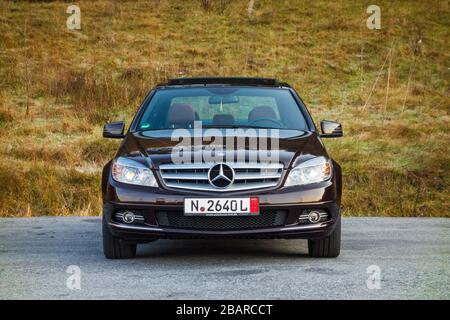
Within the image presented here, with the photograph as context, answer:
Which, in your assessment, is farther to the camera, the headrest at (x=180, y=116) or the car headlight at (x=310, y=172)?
the headrest at (x=180, y=116)

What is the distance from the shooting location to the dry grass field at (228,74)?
18.6 m

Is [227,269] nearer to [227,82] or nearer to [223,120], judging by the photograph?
[223,120]

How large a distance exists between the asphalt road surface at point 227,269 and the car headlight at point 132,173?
678 mm

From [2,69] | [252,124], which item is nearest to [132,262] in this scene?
[252,124]

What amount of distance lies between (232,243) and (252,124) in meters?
1.30

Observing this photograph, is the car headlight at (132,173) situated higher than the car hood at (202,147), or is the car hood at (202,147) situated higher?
the car hood at (202,147)

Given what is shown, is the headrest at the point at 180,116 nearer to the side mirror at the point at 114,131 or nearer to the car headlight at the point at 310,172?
the side mirror at the point at 114,131

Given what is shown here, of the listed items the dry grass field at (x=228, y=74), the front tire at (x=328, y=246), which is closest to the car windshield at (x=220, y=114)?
the front tire at (x=328, y=246)

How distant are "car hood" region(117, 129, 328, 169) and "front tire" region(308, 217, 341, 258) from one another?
0.66 m

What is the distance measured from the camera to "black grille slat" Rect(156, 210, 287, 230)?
7.54m

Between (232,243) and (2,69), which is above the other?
(232,243)

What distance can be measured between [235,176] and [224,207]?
27cm

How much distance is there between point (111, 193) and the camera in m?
7.85

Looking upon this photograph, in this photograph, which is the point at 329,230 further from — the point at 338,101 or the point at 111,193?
the point at 338,101
